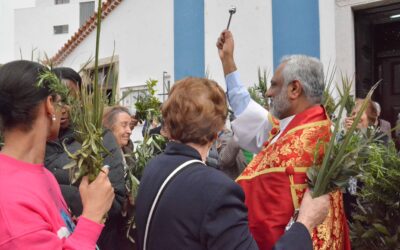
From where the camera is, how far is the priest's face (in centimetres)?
236

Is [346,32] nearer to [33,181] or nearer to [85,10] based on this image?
[33,181]

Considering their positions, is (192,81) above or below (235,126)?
above

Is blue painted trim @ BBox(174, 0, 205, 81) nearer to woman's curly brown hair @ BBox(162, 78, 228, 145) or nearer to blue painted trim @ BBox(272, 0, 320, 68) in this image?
blue painted trim @ BBox(272, 0, 320, 68)

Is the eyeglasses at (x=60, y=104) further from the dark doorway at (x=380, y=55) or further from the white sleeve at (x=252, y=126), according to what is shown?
the dark doorway at (x=380, y=55)

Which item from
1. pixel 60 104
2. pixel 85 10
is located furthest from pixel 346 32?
pixel 85 10

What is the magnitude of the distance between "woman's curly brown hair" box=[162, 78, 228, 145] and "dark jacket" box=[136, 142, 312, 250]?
0.18ft

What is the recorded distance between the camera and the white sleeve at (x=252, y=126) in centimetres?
279

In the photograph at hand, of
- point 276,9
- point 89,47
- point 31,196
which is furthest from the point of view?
point 89,47

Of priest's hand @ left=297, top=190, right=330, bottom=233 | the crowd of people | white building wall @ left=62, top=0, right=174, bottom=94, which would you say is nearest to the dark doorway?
white building wall @ left=62, top=0, right=174, bottom=94

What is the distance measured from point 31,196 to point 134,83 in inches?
321

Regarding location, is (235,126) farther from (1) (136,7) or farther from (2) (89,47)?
(2) (89,47)

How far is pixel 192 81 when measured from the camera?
182 cm

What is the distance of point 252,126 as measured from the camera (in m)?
2.83

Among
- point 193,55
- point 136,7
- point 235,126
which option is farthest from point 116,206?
point 136,7
